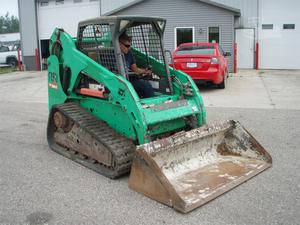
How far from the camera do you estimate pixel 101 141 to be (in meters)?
5.31

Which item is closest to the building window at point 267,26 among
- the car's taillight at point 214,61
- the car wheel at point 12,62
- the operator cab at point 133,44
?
the car's taillight at point 214,61

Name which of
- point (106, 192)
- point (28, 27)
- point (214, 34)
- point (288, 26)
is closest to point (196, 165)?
point (106, 192)

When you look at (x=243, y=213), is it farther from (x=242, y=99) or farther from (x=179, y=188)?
(x=242, y=99)

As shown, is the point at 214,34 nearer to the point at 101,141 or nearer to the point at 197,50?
the point at 197,50

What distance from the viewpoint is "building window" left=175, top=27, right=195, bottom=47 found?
2017 centimetres

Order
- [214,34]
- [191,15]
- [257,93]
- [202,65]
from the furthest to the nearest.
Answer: [191,15]
[214,34]
[257,93]
[202,65]

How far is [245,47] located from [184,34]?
3.48 meters

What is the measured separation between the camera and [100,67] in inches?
221

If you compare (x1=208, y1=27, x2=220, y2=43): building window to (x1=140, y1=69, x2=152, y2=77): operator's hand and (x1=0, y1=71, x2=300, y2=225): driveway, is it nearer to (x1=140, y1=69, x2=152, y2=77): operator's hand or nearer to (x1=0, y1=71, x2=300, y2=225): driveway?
(x1=0, y1=71, x2=300, y2=225): driveway

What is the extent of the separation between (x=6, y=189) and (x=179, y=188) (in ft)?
7.32

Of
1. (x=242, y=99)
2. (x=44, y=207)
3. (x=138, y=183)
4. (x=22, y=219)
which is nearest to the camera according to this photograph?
(x=22, y=219)

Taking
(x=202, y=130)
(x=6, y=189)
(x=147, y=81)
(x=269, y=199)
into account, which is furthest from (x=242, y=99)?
(x=6, y=189)

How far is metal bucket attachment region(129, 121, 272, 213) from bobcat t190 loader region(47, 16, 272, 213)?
12 mm

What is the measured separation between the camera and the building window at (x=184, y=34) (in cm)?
2017
